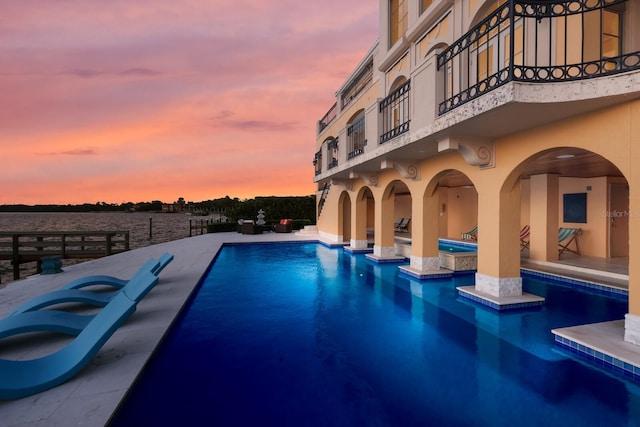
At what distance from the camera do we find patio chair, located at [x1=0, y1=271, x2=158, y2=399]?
3.41 meters

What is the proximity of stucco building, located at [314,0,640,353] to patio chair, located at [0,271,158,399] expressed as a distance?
676 cm

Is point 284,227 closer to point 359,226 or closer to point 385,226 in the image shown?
point 359,226

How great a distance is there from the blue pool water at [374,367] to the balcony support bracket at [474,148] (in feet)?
11.6

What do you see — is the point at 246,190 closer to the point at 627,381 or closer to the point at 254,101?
the point at 254,101

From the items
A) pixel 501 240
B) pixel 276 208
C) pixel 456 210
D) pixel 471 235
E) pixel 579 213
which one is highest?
pixel 276 208

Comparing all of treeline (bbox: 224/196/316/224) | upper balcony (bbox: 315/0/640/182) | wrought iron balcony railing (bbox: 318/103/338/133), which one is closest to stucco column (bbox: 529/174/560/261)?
upper balcony (bbox: 315/0/640/182)

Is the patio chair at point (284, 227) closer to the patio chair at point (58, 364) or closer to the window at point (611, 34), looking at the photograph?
the patio chair at point (58, 364)

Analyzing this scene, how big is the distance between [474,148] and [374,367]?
536cm

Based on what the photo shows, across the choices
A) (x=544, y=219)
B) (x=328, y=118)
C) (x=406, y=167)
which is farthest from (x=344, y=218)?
(x=544, y=219)

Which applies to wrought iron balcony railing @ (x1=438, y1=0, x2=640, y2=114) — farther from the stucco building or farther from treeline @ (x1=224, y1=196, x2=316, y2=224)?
treeline @ (x1=224, y1=196, x2=316, y2=224)

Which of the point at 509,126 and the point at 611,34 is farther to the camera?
the point at 509,126

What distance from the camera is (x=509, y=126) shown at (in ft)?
20.8

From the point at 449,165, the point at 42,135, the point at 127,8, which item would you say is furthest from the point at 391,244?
the point at 42,135

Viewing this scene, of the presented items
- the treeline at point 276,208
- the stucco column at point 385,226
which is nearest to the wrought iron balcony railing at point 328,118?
the stucco column at point 385,226
